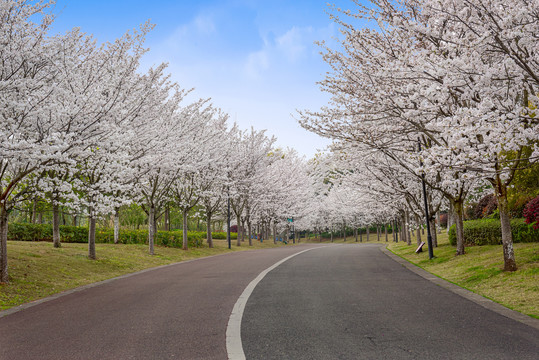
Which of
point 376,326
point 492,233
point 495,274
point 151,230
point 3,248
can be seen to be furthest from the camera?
point 151,230

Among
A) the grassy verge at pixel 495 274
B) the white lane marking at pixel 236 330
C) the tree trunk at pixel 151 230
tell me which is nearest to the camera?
the white lane marking at pixel 236 330

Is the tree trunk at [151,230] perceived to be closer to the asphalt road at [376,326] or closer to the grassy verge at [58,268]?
the grassy verge at [58,268]

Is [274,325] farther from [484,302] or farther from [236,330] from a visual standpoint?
[484,302]

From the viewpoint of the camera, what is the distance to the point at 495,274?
10.5m

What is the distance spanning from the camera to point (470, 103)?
1103 cm

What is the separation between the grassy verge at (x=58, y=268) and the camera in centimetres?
984

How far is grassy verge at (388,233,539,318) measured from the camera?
26.1ft

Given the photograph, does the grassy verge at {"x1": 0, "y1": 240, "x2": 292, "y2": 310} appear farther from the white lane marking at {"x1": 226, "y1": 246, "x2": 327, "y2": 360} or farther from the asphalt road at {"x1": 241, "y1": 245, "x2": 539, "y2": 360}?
the asphalt road at {"x1": 241, "y1": 245, "x2": 539, "y2": 360}

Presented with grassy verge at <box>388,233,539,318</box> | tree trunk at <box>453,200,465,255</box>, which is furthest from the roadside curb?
tree trunk at <box>453,200,465,255</box>

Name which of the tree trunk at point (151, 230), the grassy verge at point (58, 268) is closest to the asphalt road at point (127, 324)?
the grassy verge at point (58, 268)

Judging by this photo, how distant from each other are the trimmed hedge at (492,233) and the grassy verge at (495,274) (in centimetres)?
129

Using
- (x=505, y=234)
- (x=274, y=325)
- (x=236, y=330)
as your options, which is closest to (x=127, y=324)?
(x=236, y=330)

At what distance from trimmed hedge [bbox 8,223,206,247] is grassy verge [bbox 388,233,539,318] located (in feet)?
54.0

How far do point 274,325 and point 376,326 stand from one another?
1562 mm
